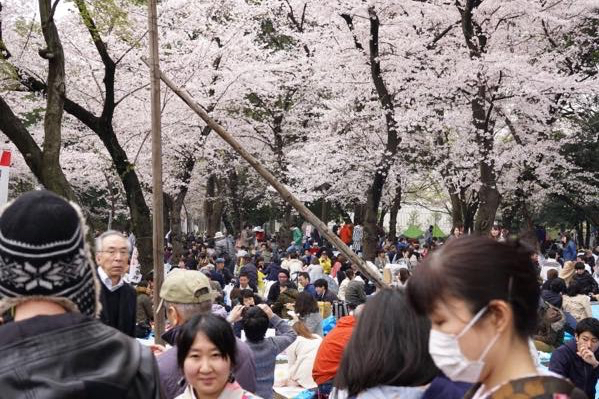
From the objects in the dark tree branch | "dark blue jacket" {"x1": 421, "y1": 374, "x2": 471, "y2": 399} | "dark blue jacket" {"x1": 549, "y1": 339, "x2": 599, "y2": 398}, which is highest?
the dark tree branch

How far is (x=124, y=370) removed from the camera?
1.75 m

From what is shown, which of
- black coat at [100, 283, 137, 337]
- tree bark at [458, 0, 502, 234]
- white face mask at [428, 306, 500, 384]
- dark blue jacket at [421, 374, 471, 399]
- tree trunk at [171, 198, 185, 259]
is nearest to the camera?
white face mask at [428, 306, 500, 384]

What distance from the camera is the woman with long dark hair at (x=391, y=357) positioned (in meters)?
2.49

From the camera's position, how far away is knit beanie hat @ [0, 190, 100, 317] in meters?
1.71

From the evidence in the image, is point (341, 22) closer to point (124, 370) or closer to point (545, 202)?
point (545, 202)

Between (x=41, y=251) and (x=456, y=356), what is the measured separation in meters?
1.00

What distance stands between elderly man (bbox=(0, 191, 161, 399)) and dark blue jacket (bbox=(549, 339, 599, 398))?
4.21 m

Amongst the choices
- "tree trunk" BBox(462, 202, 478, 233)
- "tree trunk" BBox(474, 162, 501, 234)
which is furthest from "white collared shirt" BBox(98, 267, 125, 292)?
"tree trunk" BBox(462, 202, 478, 233)

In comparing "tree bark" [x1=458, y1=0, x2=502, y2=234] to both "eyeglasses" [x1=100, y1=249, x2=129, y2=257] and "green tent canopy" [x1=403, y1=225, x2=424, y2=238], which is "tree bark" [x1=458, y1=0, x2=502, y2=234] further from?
"green tent canopy" [x1=403, y1=225, x2=424, y2=238]

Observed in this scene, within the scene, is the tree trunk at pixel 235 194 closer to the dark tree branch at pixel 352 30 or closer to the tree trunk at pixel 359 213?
the tree trunk at pixel 359 213

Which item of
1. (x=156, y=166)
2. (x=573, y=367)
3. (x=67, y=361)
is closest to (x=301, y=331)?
(x=156, y=166)

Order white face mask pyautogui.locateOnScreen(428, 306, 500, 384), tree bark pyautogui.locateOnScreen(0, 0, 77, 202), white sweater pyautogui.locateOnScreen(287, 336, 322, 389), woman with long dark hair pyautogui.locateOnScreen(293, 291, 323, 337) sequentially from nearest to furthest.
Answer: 1. white face mask pyautogui.locateOnScreen(428, 306, 500, 384)
2. white sweater pyautogui.locateOnScreen(287, 336, 322, 389)
3. woman with long dark hair pyautogui.locateOnScreen(293, 291, 323, 337)
4. tree bark pyautogui.locateOnScreen(0, 0, 77, 202)

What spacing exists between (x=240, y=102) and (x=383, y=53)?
805 centimetres

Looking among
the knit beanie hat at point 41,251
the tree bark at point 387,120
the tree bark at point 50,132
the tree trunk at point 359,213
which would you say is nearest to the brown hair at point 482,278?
the knit beanie hat at point 41,251
